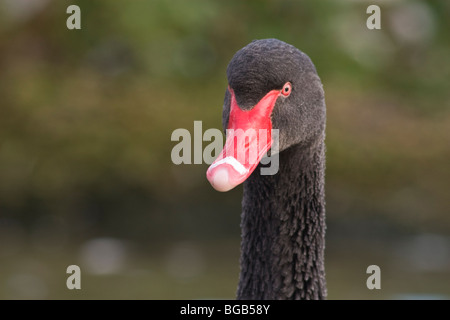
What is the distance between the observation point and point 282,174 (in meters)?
3.10

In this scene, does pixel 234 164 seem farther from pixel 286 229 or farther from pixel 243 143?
pixel 286 229

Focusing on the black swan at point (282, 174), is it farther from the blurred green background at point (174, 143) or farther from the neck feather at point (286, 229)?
the blurred green background at point (174, 143)

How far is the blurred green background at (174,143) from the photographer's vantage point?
5531 millimetres

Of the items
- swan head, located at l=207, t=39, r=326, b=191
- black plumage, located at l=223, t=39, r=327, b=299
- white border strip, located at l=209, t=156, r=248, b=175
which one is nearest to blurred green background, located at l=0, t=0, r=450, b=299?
black plumage, located at l=223, t=39, r=327, b=299

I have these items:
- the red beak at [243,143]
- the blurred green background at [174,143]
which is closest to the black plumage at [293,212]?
the red beak at [243,143]

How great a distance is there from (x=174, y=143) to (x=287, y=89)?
3574 mm

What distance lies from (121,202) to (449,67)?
3.72m

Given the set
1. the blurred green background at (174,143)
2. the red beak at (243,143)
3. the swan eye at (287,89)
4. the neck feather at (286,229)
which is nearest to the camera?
the red beak at (243,143)

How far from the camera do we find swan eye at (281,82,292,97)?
9.56 ft

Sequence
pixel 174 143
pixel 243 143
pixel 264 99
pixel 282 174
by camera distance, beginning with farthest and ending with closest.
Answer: pixel 174 143, pixel 282 174, pixel 264 99, pixel 243 143

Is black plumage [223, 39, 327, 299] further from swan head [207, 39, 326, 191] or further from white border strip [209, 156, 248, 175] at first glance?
white border strip [209, 156, 248, 175]

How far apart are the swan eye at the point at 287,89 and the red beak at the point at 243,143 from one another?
0.02 m

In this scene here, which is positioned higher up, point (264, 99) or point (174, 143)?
point (174, 143)

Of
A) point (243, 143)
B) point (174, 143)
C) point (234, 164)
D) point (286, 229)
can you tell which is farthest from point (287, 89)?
point (174, 143)
